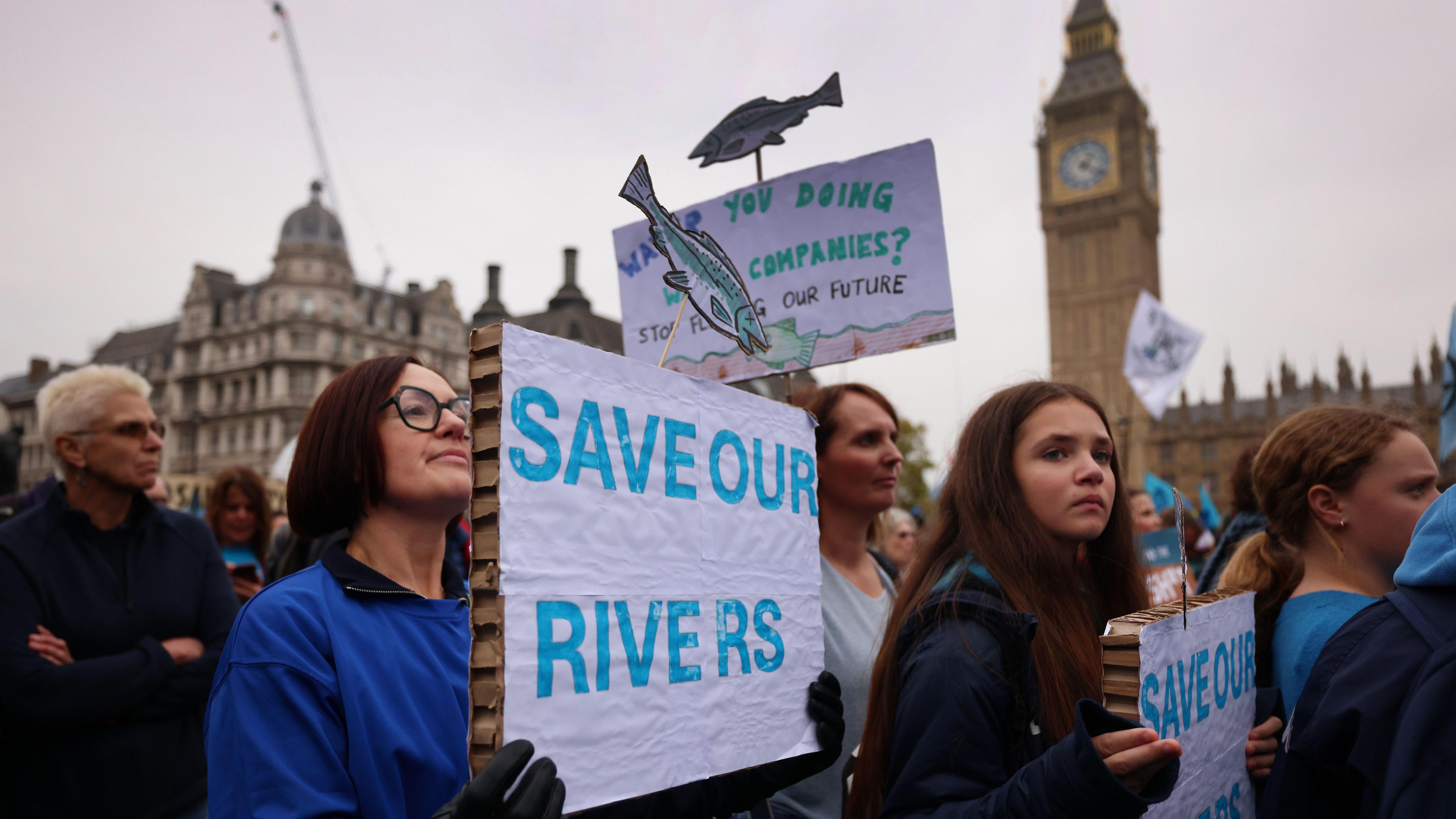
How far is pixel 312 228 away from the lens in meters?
50.8

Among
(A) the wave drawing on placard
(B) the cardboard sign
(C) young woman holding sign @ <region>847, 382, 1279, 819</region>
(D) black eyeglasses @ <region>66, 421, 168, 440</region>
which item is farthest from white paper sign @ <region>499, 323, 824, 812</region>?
(D) black eyeglasses @ <region>66, 421, 168, 440</region>

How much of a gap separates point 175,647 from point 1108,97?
264 ft

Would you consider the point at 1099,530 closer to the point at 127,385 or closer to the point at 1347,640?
the point at 1347,640

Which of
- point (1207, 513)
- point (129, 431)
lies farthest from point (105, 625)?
point (1207, 513)

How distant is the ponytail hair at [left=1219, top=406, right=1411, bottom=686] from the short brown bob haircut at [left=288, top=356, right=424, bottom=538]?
240 centimetres

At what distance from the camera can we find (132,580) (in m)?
3.11

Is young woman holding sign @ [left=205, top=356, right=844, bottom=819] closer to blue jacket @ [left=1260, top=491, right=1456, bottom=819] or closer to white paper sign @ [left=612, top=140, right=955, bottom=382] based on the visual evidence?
blue jacket @ [left=1260, top=491, right=1456, bottom=819]

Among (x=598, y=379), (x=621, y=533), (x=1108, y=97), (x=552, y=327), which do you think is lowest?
(x=621, y=533)

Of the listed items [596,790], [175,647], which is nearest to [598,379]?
[596,790]

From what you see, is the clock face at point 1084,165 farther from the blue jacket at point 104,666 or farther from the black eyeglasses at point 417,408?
the black eyeglasses at point 417,408

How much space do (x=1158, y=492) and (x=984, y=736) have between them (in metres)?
11.6

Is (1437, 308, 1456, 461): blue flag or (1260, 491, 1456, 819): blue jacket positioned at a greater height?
(1437, 308, 1456, 461): blue flag

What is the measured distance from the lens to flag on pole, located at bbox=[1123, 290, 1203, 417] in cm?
1070

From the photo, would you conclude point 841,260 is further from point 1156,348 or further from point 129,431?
point 1156,348
